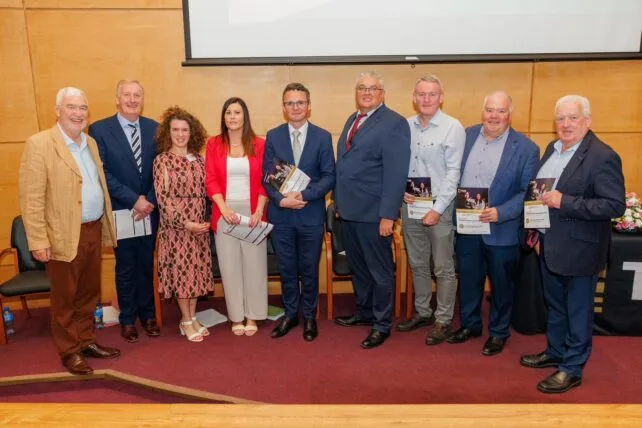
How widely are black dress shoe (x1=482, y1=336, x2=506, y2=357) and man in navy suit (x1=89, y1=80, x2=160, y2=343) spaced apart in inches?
89.9

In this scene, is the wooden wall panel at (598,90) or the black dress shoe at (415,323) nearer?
the black dress shoe at (415,323)

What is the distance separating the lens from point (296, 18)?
411cm

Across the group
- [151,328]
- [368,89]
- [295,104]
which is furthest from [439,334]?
[151,328]

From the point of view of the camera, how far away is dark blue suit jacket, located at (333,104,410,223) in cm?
326

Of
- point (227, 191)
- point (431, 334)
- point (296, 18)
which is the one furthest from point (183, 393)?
point (296, 18)

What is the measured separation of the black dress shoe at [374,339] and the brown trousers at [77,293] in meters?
1.80

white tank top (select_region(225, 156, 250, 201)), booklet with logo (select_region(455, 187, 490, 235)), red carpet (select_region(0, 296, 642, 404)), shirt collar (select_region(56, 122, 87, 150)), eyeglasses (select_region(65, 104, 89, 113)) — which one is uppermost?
eyeglasses (select_region(65, 104, 89, 113))

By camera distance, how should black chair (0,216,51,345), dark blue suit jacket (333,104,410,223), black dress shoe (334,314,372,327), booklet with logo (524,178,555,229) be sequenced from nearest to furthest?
booklet with logo (524,178,555,229)
dark blue suit jacket (333,104,410,223)
black chair (0,216,51,345)
black dress shoe (334,314,372,327)

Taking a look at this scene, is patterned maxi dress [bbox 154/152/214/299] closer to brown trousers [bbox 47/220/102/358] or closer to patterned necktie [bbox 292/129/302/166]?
brown trousers [bbox 47/220/102/358]

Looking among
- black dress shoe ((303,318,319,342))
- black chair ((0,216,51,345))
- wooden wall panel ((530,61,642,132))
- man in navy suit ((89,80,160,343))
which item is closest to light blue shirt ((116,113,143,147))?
man in navy suit ((89,80,160,343))

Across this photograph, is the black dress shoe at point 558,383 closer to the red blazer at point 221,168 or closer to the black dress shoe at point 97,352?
the red blazer at point 221,168

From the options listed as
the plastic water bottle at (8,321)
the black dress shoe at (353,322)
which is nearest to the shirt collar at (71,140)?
the plastic water bottle at (8,321)

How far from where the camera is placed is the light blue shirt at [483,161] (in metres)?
3.16

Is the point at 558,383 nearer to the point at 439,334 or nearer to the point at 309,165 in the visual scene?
the point at 439,334
